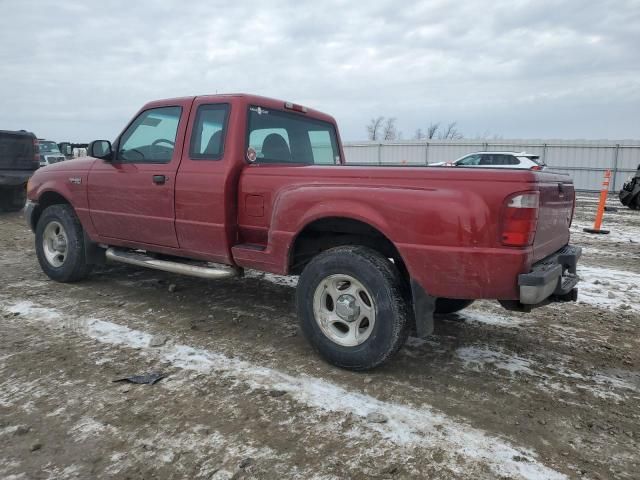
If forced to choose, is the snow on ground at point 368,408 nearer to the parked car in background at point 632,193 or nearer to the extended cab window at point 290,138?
the extended cab window at point 290,138

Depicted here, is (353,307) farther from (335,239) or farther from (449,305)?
(449,305)

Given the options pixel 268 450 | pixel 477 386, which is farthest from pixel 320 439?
pixel 477 386

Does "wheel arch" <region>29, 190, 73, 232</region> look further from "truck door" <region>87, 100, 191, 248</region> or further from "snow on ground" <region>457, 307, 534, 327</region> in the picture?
"snow on ground" <region>457, 307, 534, 327</region>

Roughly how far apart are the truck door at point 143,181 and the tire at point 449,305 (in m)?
2.46

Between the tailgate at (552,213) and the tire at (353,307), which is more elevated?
the tailgate at (552,213)

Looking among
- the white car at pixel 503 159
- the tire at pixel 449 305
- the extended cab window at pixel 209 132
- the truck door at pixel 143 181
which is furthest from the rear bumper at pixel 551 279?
the white car at pixel 503 159

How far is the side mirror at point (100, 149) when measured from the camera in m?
4.56

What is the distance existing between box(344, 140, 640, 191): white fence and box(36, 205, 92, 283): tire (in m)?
15.5

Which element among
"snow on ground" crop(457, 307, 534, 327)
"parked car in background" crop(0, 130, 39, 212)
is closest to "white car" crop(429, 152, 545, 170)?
"snow on ground" crop(457, 307, 534, 327)

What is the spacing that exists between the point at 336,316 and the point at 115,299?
2.63 meters

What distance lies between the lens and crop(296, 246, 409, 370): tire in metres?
2.97

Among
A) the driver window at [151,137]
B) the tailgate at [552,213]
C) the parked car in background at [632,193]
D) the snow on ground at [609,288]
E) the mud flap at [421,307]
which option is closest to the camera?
the tailgate at [552,213]

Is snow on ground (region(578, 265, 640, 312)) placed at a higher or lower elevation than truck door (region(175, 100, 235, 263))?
lower

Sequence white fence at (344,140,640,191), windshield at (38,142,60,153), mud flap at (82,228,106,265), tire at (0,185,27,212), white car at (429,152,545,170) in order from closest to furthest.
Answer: mud flap at (82,228,106,265), tire at (0,185,27,212), white car at (429,152,545,170), windshield at (38,142,60,153), white fence at (344,140,640,191)
